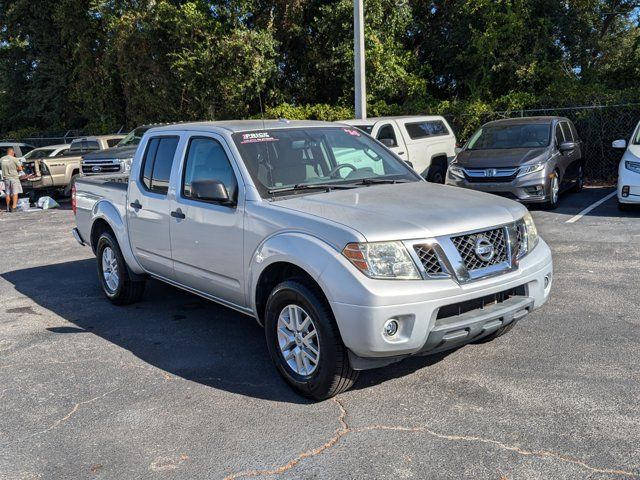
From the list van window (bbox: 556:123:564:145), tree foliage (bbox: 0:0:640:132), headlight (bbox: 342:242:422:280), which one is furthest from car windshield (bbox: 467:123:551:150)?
headlight (bbox: 342:242:422:280)

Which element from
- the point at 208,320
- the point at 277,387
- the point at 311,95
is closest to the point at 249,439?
the point at 277,387

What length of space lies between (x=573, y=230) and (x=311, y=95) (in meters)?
15.0

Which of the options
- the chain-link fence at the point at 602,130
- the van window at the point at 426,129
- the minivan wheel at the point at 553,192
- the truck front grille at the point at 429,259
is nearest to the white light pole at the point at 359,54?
the van window at the point at 426,129

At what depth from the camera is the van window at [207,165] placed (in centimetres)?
498

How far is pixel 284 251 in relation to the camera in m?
4.25

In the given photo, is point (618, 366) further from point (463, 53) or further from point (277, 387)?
point (463, 53)

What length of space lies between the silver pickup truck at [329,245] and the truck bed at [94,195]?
0.53m

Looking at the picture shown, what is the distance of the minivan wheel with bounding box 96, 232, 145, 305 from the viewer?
655 cm

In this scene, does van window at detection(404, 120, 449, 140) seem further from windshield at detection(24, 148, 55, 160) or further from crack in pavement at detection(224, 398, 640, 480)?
windshield at detection(24, 148, 55, 160)

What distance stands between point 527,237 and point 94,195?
4.73m

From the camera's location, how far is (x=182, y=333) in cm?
579

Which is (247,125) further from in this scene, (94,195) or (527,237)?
(94,195)

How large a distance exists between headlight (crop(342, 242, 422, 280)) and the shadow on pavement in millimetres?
1011

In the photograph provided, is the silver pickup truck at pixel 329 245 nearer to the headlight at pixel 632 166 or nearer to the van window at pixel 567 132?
the headlight at pixel 632 166
